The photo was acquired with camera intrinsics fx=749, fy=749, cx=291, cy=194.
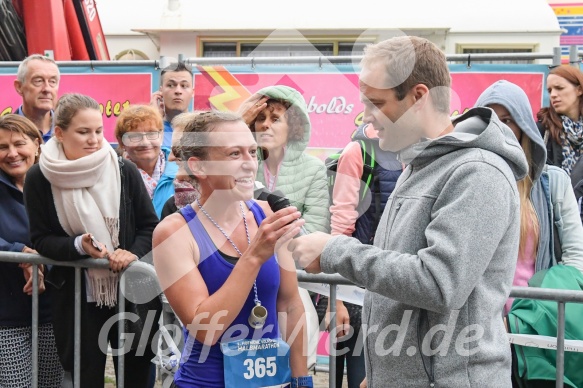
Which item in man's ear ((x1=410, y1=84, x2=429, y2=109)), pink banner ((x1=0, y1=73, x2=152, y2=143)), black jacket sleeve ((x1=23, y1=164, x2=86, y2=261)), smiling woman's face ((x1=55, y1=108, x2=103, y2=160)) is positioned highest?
pink banner ((x1=0, y1=73, x2=152, y2=143))

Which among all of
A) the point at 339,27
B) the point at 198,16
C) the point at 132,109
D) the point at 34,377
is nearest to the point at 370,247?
the point at 34,377

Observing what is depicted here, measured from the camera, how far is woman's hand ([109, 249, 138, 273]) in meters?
3.21

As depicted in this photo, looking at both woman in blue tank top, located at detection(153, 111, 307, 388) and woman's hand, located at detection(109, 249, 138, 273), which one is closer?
woman in blue tank top, located at detection(153, 111, 307, 388)

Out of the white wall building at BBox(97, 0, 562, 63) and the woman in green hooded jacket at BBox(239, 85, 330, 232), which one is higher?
the white wall building at BBox(97, 0, 562, 63)

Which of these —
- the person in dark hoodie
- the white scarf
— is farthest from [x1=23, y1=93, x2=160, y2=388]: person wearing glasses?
the person in dark hoodie

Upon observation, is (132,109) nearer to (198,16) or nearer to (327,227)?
(327,227)

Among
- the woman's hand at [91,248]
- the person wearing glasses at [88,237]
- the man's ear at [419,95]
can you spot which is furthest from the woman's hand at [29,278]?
the man's ear at [419,95]

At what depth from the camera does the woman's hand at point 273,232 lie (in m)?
2.21

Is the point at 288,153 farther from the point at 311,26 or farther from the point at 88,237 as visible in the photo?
the point at 311,26

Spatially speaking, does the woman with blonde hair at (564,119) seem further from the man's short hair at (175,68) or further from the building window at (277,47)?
the building window at (277,47)

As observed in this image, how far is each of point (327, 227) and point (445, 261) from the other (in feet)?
6.39

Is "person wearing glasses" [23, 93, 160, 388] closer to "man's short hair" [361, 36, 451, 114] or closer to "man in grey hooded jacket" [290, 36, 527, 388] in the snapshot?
"man in grey hooded jacket" [290, 36, 527, 388]

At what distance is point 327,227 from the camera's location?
3.77m

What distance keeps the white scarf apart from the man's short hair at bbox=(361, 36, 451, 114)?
1754mm
